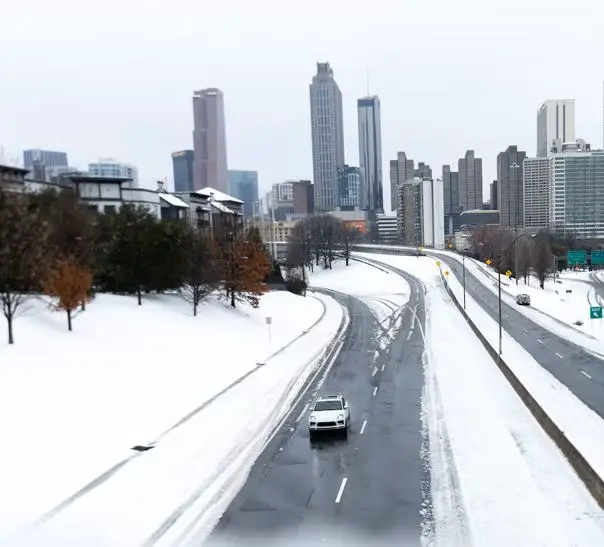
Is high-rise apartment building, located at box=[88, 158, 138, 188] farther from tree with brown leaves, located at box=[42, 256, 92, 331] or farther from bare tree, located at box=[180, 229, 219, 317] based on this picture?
tree with brown leaves, located at box=[42, 256, 92, 331]

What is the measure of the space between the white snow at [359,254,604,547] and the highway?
3217mm

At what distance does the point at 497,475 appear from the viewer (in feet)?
55.8

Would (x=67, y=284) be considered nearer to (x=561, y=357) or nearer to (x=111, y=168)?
(x=561, y=357)

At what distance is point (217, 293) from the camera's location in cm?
5434

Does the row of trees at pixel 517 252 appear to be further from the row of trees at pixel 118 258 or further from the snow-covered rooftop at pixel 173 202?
the row of trees at pixel 118 258

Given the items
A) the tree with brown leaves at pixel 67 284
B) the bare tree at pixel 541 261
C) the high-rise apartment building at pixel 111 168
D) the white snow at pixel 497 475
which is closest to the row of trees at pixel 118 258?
the tree with brown leaves at pixel 67 284

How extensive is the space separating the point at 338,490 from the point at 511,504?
15.1ft

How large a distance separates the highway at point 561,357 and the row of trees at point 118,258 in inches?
882

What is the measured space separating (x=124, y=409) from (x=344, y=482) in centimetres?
1116

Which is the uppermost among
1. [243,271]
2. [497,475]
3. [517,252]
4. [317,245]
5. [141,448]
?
[317,245]

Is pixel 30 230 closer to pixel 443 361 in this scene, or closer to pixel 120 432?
pixel 120 432

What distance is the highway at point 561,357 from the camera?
90.8ft

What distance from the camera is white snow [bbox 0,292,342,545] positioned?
15.7m

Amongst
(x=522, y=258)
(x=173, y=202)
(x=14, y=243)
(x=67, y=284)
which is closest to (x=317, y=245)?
(x=522, y=258)
